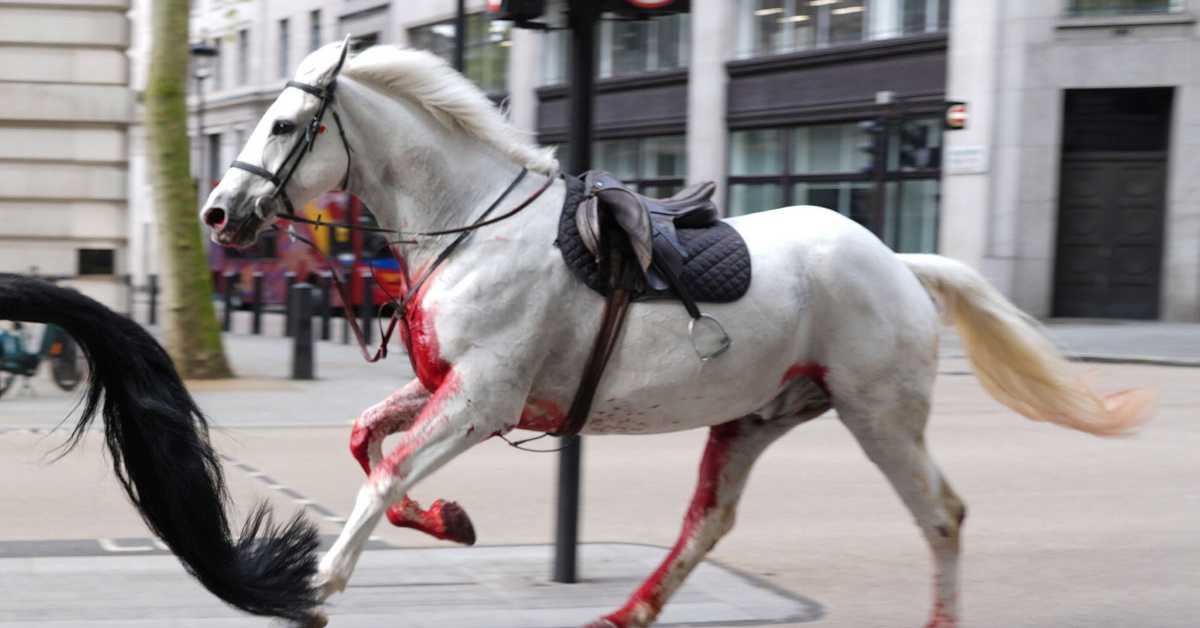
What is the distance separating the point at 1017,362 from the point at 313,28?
43512 mm

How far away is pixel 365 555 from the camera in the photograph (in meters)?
6.54

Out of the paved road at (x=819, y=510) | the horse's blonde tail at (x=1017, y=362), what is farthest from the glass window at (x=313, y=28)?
the horse's blonde tail at (x=1017, y=362)

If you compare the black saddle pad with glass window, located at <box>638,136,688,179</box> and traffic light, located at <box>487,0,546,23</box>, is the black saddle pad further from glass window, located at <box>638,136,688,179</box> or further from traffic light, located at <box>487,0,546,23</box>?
glass window, located at <box>638,136,688,179</box>

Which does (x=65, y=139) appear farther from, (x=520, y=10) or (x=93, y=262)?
(x=520, y=10)

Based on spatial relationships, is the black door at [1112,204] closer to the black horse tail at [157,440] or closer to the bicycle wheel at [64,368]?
the bicycle wheel at [64,368]

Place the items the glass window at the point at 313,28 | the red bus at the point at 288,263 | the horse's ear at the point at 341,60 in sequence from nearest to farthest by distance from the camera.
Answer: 1. the horse's ear at the point at 341,60
2. the red bus at the point at 288,263
3. the glass window at the point at 313,28

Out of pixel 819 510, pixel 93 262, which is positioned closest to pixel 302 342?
pixel 93 262

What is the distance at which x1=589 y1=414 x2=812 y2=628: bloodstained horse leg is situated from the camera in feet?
16.4

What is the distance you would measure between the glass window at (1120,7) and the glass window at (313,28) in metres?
27.9

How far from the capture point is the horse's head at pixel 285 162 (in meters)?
4.38

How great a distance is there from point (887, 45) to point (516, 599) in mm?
21972

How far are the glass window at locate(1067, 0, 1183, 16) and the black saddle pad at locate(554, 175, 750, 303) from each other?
2086 centimetres

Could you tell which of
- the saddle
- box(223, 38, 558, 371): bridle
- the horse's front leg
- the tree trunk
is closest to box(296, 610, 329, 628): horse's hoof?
the horse's front leg

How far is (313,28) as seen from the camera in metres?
46.7
